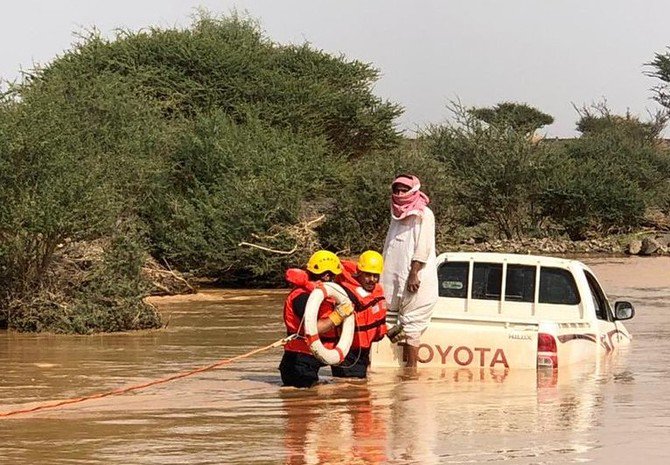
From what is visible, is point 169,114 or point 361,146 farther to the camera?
point 361,146

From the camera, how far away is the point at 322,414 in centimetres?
1003

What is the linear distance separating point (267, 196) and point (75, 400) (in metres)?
15.1

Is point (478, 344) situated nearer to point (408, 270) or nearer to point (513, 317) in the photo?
point (513, 317)

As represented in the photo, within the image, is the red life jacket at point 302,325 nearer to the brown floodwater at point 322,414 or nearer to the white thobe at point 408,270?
the brown floodwater at point 322,414

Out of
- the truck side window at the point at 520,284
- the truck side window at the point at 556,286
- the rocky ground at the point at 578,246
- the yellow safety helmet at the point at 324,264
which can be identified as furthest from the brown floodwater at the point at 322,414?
the rocky ground at the point at 578,246

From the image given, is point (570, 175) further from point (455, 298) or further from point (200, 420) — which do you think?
point (200, 420)

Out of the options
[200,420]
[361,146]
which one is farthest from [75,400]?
[361,146]

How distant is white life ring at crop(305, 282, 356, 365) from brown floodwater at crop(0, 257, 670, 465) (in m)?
0.35

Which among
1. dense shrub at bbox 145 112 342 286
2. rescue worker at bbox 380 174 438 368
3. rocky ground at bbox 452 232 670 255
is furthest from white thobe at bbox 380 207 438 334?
rocky ground at bbox 452 232 670 255

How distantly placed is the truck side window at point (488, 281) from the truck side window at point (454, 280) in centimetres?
12

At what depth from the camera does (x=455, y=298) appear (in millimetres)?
12414

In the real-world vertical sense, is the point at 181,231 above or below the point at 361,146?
below

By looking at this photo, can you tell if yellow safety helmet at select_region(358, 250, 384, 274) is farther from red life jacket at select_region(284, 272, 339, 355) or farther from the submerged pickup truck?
the submerged pickup truck

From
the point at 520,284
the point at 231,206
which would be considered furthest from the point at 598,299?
the point at 231,206
